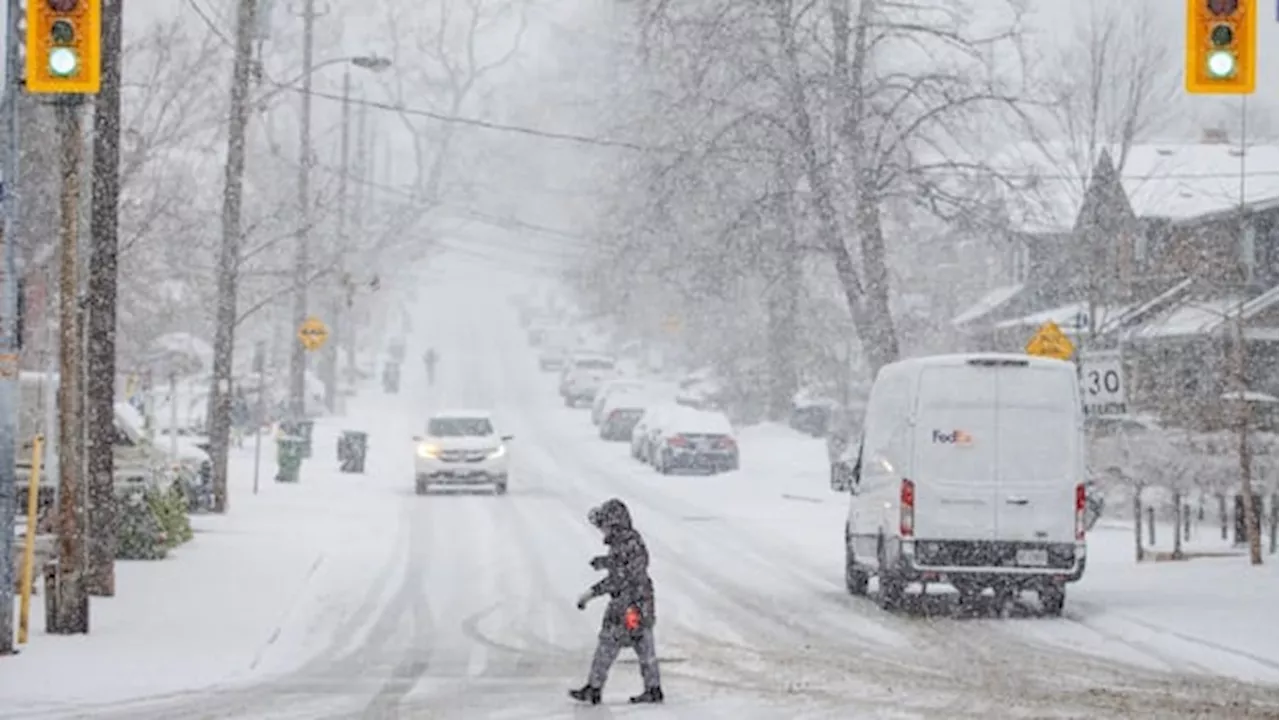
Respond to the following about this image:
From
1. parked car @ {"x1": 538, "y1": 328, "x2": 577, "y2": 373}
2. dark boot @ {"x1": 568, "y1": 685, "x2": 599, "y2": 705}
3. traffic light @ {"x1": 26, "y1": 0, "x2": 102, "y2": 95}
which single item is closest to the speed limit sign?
dark boot @ {"x1": 568, "y1": 685, "x2": 599, "y2": 705}

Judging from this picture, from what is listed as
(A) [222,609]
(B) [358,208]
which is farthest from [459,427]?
(B) [358,208]

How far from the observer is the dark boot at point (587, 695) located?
14.6m

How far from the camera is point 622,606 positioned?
14688mm

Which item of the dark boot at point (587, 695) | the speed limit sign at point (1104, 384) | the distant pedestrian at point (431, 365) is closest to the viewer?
the dark boot at point (587, 695)

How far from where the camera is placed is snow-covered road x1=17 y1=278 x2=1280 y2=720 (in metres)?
14.5

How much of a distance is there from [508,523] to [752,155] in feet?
28.7

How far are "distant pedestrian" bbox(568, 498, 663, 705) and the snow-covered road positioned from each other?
0.71 feet

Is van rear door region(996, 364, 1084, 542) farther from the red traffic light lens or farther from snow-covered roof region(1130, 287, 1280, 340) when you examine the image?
snow-covered roof region(1130, 287, 1280, 340)

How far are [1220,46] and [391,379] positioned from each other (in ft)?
247

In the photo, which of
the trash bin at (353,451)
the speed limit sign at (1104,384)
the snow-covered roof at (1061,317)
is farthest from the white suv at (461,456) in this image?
the speed limit sign at (1104,384)

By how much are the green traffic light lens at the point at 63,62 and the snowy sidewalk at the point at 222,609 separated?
4.19 m

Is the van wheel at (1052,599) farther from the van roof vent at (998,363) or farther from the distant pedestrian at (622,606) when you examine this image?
the distant pedestrian at (622,606)

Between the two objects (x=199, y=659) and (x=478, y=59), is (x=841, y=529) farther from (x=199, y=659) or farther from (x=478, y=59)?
(x=478, y=59)

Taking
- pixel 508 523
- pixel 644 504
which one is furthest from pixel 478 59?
pixel 508 523
